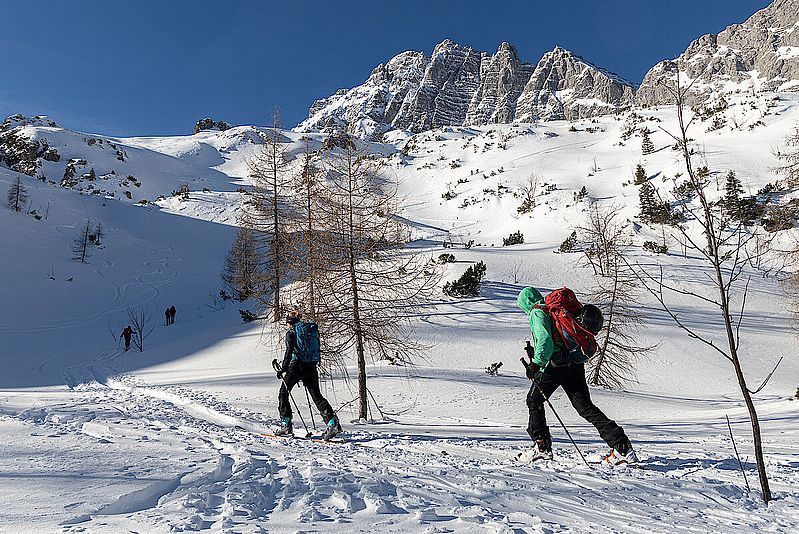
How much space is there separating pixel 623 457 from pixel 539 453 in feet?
2.76

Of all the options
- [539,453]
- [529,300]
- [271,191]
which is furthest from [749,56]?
[539,453]

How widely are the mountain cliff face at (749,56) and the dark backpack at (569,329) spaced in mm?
110376

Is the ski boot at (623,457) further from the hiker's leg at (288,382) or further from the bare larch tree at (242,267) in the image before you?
the bare larch tree at (242,267)

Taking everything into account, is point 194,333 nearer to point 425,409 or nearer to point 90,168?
point 425,409

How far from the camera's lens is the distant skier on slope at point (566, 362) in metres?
4.53

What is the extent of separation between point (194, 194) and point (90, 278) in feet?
109

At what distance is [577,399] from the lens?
15.4ft

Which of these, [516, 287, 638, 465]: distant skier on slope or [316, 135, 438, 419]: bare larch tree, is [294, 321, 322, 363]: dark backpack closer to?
[316, 135, 438, 419]: bare larch tree

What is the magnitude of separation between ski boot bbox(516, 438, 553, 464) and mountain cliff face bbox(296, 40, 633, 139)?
131051mm

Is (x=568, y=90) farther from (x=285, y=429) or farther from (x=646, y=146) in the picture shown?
(x=285, y=429)

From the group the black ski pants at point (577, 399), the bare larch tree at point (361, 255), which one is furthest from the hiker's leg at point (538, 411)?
the bare larch tree at point (361, 255)

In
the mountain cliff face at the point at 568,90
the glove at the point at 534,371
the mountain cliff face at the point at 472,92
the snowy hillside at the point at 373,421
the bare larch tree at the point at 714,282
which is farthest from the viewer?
the mountain cliff face at the point at 472,92

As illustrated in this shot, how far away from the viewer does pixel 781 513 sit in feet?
10.7

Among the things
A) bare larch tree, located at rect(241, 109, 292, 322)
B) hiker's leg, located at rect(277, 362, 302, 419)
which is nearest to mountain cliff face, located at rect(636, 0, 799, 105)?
bare larch tree, located at rect(241, 109, 292, 322)
